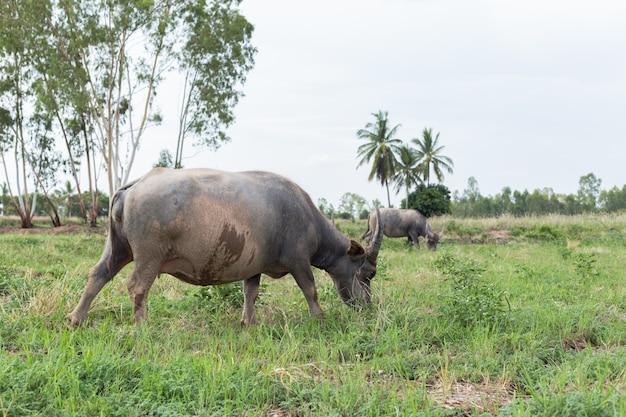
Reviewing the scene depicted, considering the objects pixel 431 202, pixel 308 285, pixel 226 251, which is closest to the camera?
pixel 226 251

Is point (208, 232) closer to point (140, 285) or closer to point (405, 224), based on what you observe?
point (140, 285)

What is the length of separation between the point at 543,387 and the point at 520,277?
5.86 metres

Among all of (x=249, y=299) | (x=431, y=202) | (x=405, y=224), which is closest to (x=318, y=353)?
(x=249, y=299)

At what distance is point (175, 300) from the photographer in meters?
6.80

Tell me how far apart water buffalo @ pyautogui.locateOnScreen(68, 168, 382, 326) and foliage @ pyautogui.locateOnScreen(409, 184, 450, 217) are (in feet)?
113

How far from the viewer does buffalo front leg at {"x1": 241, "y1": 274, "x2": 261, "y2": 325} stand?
6.02 m

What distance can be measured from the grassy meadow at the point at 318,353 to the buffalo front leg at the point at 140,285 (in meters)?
0.16

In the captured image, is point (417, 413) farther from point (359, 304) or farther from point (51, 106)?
point (51, 106)

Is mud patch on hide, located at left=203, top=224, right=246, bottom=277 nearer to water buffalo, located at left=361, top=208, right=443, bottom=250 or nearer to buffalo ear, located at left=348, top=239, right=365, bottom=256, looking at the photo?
buffalo ear, located at left=348, top=239, right=365, bottom=256

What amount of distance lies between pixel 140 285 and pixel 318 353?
189cm

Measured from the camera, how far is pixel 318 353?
4512 mm

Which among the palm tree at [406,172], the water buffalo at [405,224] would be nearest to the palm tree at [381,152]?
the palm tree at [406,172]

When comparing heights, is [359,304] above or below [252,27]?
below

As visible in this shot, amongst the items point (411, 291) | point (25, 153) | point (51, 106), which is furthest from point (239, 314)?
point (25, 153)
